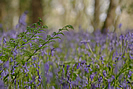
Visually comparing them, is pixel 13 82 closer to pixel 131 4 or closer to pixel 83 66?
pixel 83 66

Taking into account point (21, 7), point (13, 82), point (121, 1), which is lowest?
point (13, 82)

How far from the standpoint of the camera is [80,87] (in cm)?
182

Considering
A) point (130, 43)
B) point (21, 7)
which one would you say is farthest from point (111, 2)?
point (21, 7)

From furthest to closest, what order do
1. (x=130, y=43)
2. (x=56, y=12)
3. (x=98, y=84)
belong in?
(x=56, y=12) → (x=130, y=43) → (x=98, y=84)

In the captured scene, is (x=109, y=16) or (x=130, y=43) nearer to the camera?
(x=130, y=43)

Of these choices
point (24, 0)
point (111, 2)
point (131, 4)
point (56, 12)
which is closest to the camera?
point (131, 4)

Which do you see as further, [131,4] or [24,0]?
[24,0]

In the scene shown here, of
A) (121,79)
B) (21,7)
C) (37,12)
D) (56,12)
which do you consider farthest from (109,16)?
(56,12)

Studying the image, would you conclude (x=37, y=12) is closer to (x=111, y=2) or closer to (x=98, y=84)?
(x=111, y=2)

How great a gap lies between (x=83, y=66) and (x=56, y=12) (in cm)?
3317

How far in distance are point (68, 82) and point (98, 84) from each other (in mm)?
335

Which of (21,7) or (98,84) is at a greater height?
(21,7)

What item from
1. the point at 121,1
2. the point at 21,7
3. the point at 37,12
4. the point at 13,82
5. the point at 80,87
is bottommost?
the point at 80,87

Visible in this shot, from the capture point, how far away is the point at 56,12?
34.3 meters
